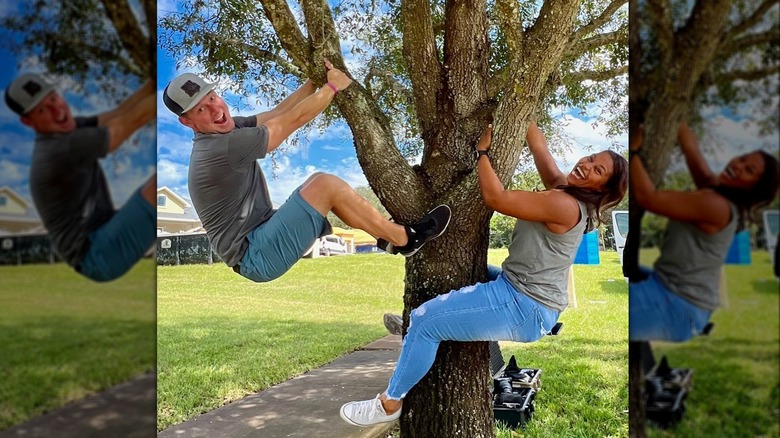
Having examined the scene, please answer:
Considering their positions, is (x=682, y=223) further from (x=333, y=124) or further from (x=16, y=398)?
(x=333, y=124)

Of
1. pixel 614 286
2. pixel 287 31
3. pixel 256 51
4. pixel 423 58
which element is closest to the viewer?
pixel 287 31

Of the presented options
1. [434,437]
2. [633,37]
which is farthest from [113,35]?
[434,437]

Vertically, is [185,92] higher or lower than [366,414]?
higher

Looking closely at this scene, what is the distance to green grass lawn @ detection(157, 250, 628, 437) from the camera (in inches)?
202

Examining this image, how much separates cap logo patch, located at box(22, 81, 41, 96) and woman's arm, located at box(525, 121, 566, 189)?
2374 millimetres

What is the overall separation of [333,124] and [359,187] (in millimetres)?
693

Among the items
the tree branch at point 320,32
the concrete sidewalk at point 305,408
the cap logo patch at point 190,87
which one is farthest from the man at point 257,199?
the concrete sidewalk at point 305,408

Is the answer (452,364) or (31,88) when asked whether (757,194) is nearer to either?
(31,88)

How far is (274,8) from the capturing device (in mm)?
3031

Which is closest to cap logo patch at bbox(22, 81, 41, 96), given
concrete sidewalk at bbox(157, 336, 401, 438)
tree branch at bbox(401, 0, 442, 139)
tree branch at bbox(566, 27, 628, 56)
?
tree branch at bbox(401, 0, 442, 139)

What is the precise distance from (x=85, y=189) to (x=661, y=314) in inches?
31.2

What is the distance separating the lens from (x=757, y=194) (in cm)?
73

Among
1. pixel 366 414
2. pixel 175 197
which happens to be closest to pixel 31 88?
pixel 366 414

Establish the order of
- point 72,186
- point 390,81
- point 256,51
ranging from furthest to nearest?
point 390,81, point 256,51, point 72,186
